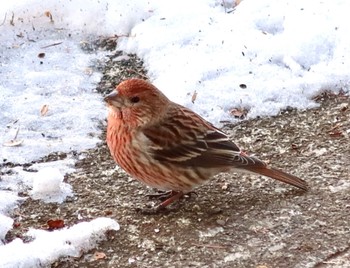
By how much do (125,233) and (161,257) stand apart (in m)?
0.39

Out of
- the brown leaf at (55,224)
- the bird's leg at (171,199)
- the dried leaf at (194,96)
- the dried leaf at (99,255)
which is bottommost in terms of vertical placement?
the dried leaf at (99,255)

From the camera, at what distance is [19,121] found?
6.77 meters

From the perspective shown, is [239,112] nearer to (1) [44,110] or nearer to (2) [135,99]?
(2) [135,99]

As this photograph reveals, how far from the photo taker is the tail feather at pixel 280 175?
18.4 ft

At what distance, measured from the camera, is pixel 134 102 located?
5.62 m

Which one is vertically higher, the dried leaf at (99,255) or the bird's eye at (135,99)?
the bird's eye at (135,99)

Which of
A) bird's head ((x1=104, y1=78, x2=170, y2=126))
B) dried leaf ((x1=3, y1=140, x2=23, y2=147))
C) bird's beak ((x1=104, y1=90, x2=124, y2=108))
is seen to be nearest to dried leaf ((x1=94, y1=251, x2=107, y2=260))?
bird's head ((x1=104, y1=78, x2=170, y2=126))

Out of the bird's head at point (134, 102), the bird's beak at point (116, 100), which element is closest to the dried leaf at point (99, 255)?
the bird's head at point (134, 102)

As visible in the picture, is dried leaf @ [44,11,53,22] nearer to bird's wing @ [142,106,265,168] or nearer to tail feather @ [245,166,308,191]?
bird's wing @ [142,106,265,168]

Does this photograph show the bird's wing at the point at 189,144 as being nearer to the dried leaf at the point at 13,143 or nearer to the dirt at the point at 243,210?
the dirt at the point at 243,210

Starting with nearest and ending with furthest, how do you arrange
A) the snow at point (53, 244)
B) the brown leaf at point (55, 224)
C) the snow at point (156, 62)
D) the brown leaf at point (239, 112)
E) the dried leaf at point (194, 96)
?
the snow at point (53, 244), the brown leaf at point (55, 224), the snow at point (156, 62), the brown leaf at point (239, 112), the dried leaf at point (194, 96)

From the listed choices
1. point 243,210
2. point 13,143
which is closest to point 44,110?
point 13,143

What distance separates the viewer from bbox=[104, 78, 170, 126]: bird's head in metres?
5.58

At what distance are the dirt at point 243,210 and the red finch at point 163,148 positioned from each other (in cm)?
20
